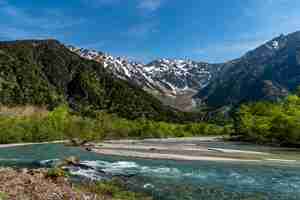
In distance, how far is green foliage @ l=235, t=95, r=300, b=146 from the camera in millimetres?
90500

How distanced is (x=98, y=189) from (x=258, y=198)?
37.8 feet

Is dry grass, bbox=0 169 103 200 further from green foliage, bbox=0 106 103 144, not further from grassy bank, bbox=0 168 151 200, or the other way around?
green foliage, bbox=0 106 103 144

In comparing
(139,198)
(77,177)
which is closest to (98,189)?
(139,198)

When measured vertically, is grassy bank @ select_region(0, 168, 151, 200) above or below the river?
above

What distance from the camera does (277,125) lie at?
98875mm

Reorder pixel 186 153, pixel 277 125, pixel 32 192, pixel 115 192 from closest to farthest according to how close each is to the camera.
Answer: pixel 32 192 < pixel 115 192 < pixel 186 153 < pixel 277 125

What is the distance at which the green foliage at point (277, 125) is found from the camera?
9050 centimetres

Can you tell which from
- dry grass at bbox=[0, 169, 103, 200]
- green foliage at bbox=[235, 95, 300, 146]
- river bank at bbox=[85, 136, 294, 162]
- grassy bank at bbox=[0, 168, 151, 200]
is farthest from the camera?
green foliage at bbox=[235, 95, 300, 146]

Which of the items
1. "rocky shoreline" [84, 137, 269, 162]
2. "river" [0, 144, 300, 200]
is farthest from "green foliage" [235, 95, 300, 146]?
"river" [0, 144, 300, 200]

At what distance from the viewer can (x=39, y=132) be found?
12638 cm

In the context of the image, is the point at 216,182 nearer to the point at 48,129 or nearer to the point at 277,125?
the point at 277,125

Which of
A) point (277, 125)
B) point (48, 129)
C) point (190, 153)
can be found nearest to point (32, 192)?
point (190, 153)

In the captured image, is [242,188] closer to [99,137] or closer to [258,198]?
[258,198]

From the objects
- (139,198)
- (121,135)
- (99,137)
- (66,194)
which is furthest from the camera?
(121,135)
